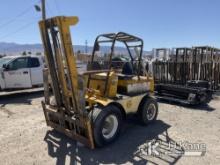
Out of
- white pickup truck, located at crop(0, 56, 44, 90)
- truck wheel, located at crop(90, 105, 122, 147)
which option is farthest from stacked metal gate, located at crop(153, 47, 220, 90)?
truck wheel, located at crop(90, 105, 122, 147)

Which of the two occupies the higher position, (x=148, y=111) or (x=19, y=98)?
(x=148, y=111)

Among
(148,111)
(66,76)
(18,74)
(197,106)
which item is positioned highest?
(66,76)

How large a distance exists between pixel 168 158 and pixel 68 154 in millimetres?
1903

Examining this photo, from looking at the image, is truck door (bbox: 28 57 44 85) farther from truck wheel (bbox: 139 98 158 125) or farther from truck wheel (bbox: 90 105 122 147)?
truck wheel (bbox: 90 105 122 147)

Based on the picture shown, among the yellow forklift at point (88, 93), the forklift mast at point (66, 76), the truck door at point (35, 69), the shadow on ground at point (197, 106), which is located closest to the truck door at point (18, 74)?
the truck door at point (35, 69)

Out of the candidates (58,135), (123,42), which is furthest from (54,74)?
(123,42)

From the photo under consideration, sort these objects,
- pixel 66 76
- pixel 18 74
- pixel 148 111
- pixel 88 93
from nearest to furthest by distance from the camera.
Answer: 1. pixel 66 76
2. pixel 88 93
3. pixel 148 111
4. pixel 18 74

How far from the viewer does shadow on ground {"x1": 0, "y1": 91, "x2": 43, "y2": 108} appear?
9109mm

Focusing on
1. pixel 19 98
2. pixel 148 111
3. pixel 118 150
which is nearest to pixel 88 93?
pixel 118 150

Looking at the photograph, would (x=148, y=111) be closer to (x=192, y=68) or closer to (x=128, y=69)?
(x=128, y=69)

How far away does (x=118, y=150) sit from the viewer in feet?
14.8

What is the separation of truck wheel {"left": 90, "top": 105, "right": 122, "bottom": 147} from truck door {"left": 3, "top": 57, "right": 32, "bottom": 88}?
6590 millimetres

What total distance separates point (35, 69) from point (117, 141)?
688 centimetres

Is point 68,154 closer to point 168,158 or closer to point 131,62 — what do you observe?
point 168,158
